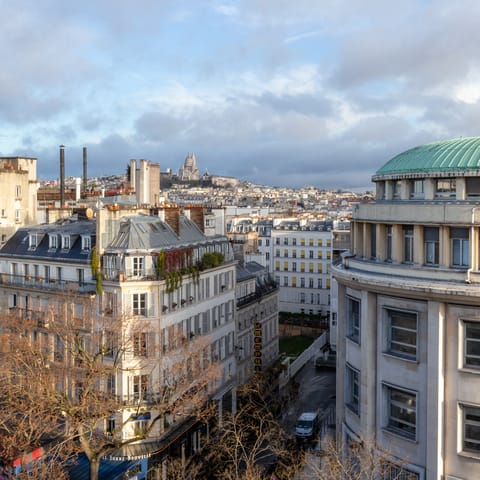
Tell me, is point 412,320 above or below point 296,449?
above

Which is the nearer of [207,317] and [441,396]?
[441,396]

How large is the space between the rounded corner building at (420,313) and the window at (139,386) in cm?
1686

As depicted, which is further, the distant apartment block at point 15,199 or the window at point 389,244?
the distant apartment block at point 15,199

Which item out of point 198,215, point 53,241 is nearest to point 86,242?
point 53,241

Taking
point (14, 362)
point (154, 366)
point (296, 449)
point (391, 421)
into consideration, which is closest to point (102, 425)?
point (154, 366)

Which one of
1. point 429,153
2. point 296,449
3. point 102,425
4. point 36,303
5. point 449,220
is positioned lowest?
point 296,449

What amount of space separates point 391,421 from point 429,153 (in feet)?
42.9

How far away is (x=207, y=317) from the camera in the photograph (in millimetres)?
51844

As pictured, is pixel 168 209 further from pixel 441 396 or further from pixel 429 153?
pixel 441 396

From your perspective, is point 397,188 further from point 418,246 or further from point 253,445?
point 253,445

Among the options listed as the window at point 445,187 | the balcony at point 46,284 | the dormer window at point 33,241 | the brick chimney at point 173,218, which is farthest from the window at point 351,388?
the dormer window at point 33,241

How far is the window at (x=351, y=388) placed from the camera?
32.8m

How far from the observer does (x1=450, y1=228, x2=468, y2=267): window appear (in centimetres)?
2745

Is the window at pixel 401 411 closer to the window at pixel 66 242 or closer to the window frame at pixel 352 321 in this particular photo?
the window frame at pixel 352 321
